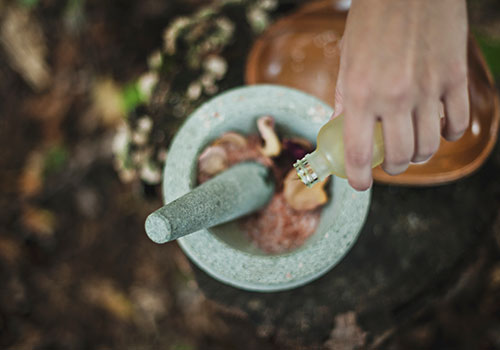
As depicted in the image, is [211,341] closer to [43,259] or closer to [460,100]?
[43,259]

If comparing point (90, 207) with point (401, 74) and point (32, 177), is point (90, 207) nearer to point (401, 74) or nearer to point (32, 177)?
point (32, 177)

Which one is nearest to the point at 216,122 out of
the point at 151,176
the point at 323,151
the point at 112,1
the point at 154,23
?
the point at 323,151

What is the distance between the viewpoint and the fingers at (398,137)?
2.10ft

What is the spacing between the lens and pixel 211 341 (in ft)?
6.09

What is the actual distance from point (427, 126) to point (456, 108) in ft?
0.24

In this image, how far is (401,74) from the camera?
2.07 feet

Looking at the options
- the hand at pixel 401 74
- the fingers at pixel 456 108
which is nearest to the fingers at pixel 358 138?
the hand at pixel 401 74

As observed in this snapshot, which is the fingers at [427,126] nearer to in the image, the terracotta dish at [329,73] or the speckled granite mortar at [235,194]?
the speckled granite mortar at [235,194]

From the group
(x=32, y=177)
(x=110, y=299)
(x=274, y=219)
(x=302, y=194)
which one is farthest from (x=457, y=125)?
(x=32, y=177)

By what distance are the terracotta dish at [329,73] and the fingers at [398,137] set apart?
490mm

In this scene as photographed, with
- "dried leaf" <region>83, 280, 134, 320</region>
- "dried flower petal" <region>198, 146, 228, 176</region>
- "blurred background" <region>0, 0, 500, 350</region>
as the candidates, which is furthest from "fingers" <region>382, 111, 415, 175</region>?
"dried leaf" <region>83, 280, 134, 320</region>

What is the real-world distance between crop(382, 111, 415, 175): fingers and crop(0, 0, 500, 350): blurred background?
109 cm

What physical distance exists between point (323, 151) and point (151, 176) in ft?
2.56

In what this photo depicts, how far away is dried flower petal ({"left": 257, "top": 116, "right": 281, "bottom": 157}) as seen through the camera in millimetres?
997
